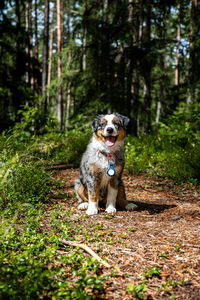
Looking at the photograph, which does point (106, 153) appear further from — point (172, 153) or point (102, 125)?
point (172, 153)

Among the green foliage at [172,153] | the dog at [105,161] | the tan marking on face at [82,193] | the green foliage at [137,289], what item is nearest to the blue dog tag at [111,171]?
the dog at [105,161]

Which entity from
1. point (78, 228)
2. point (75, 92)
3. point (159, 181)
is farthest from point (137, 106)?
point (78, 228)

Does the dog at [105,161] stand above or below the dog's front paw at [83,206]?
above

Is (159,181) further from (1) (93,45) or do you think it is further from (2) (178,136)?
(1) (93,45)

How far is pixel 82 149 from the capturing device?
29.8ft

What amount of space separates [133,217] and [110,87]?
682 centimetres

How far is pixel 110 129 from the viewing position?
416 cm

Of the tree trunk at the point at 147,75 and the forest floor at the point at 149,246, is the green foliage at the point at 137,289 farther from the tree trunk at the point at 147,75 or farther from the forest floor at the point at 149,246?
the tree trunk at the point at 147,75

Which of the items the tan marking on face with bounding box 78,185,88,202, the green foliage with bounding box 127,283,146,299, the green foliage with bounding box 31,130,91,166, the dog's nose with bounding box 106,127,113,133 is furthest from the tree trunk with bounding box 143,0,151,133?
the green foliage with bounding box 127,283,146,299

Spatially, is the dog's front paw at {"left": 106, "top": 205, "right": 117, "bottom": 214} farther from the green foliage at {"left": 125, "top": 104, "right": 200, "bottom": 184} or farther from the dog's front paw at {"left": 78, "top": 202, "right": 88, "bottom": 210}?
the green foliage at {"left": 125, "top": 104, "right": 200, "bottom": 184}

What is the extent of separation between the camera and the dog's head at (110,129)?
165 inches

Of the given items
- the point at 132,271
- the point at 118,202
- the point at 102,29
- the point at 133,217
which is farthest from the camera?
the point at 102,29

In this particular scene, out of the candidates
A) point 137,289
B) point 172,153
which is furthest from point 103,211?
point 172,153

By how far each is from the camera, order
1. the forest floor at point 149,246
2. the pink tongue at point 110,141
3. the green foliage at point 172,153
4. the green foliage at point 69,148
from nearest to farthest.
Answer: the forest floor at point 149,246
the pink tongue at point 110,141
the green foliage at point 172,153
the green foliage at point 69,148
